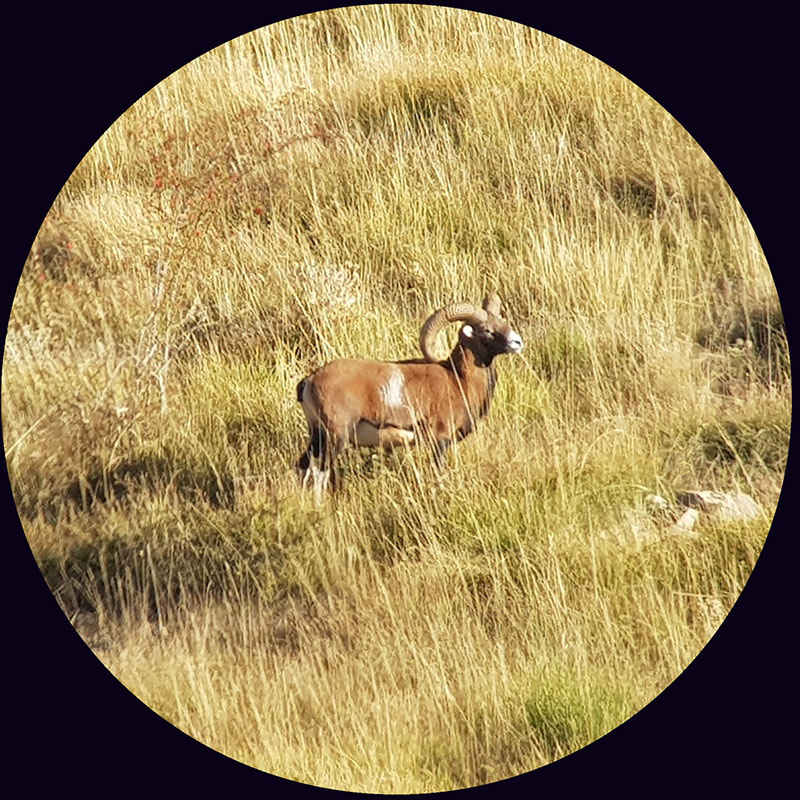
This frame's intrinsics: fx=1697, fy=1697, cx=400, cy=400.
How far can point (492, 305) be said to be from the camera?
11383mm

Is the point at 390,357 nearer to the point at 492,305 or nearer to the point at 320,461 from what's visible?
the point at 492,305

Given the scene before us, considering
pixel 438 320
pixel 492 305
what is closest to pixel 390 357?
pixel 438 320

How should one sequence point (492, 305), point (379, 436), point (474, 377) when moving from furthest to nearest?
1. point (492, 305)
2. point (474, 377)
3. point (379, 436)

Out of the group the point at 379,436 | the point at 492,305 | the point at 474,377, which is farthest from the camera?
the point at 492,305

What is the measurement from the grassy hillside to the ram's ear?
0.88ft

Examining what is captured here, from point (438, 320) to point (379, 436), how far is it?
855 mm

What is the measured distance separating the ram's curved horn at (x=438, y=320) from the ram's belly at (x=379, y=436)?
53 centimetres

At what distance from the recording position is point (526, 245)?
11.9 metres

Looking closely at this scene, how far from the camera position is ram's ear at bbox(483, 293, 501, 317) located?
448 inches

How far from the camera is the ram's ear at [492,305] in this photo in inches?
448

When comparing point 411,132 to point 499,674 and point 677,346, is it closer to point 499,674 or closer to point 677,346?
point 677,346

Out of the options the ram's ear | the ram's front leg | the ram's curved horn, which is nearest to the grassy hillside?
the ram's front leg

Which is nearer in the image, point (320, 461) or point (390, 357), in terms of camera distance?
point (320, 461)

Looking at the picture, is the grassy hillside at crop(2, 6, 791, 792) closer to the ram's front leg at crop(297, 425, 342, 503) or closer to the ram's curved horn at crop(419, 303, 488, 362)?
the ram's front leg at crop(297, 425, 342, 503)
